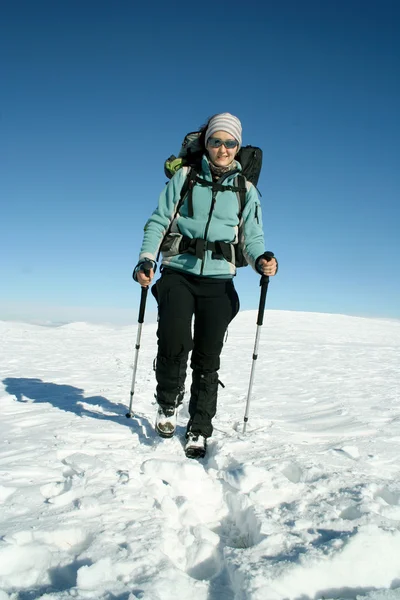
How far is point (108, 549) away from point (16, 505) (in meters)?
0.66

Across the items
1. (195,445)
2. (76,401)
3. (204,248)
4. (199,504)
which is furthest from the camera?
(76,401)

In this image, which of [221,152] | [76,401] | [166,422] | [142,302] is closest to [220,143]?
[221,152]

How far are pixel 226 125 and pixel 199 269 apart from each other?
122cm

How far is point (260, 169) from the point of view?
3.62m

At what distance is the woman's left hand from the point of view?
342 centimetres

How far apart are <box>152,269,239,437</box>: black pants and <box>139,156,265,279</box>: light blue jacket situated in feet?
0.39

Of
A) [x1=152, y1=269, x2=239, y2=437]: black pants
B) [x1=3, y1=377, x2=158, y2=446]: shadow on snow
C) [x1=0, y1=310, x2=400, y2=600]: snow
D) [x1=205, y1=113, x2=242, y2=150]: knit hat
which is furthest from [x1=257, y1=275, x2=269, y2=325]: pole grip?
[x1=3, y1=377, x2=158, y2=446]: shadow on snow

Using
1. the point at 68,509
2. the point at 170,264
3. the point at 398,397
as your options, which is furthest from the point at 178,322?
the point at 398,397

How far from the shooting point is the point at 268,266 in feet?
11.2

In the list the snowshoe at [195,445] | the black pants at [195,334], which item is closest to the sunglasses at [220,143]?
the black pants at [195,334]

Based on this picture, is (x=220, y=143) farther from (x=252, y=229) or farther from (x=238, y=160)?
(x=252, y=229)

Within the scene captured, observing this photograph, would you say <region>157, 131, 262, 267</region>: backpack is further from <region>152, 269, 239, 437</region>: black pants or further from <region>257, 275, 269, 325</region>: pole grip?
<region>152, 269, 239, 437</region>: black pants

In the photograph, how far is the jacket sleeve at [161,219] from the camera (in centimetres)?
338

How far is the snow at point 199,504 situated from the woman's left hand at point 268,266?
1392mm
